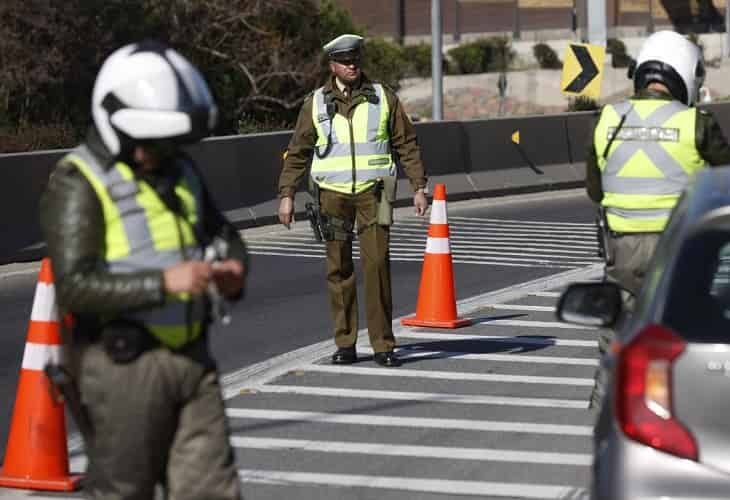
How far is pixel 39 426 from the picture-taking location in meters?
8.05

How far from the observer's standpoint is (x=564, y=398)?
10.2 meters

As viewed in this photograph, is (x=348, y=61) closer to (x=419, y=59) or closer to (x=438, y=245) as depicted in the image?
(x=438, y=245)

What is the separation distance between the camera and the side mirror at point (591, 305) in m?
5.75

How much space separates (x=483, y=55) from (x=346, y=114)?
204 ft

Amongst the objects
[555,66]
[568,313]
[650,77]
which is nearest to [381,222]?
[650,77]

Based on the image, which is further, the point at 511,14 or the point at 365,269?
the point at 511,14

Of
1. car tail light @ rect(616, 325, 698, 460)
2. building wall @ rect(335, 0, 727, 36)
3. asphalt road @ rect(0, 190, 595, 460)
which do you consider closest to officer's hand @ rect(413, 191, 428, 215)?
asphalt road @ rect(0, 190, 595, 460)

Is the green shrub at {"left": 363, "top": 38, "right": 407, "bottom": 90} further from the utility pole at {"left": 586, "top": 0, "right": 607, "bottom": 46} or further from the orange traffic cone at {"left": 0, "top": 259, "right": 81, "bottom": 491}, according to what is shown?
the orange traffic cone at {"left": 0, "top": 259, "right": 81, "bottom": 491}

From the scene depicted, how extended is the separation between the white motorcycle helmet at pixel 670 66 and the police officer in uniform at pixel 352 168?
2608 millimetres

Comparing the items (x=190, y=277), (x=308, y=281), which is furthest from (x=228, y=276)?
(x=308, y=281)

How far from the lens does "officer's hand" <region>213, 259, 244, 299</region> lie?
5.09 metres

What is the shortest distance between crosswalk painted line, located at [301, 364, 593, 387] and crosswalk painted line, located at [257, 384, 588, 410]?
1.72 feet

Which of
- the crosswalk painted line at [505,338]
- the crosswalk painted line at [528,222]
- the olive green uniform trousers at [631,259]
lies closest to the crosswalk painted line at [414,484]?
the olive green uniform trousers at [631,259]

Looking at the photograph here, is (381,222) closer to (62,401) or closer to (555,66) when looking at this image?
(62,401)
